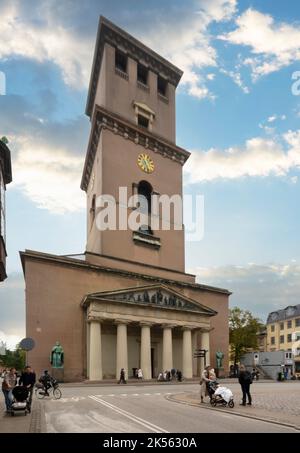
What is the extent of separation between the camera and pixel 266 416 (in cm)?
1457

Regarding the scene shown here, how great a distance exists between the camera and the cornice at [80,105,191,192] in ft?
174

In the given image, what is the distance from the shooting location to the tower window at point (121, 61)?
58281mm

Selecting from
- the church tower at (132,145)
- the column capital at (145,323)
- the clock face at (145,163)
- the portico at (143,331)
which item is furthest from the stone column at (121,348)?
the clock face at (145,163)

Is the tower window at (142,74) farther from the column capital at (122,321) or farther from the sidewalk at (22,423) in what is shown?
the sidewalk at (22,423)

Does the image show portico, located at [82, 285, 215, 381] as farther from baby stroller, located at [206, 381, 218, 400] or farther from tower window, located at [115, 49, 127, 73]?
tower window, located at [115, 49, 127, 73]

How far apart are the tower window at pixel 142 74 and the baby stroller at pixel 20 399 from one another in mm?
51068

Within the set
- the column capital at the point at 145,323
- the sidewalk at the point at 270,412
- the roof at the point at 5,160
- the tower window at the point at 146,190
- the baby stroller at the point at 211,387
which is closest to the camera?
the sidewalk at the point at 270,412

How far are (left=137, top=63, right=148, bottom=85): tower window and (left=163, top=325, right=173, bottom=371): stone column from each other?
3286cm

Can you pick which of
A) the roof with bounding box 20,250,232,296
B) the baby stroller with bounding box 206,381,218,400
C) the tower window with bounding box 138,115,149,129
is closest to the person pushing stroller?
the baby stroller with bounding box 206,381,218,400

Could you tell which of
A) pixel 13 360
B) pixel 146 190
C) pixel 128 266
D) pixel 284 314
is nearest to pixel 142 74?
pixel 146 190

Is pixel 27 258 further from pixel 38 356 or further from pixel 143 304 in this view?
pixel 143 304

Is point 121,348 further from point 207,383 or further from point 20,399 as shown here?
point 20,399
